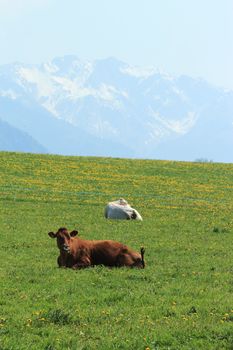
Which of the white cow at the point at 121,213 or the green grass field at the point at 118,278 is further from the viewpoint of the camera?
the white cow at the point at 121,213

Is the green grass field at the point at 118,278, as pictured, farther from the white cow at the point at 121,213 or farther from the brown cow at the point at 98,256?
the white cow at the point at 121,213

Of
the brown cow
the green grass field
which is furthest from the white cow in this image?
the brown cow

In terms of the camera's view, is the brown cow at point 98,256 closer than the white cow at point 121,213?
Yes

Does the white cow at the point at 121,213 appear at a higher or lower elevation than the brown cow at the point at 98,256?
higher

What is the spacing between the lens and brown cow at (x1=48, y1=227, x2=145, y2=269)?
62.5 feet

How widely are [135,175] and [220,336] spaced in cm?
4965

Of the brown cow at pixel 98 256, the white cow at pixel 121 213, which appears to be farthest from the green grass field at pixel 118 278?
the white cow at pixel 121 213

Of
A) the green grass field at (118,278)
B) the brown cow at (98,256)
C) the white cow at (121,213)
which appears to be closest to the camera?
the green grass field at (118,278)

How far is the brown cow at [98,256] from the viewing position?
62.5 ft

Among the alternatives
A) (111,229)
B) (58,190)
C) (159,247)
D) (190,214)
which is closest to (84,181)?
(58,190)

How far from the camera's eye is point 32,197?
140 feet

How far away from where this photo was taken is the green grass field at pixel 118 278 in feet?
38.4

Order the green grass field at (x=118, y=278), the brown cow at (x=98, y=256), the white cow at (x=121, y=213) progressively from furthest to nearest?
the white cow at (x=121, y=213) < the brown cow at (x=98, y=256) < the green grass field at (x=118, y=278)

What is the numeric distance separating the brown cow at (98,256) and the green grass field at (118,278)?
49 cm
